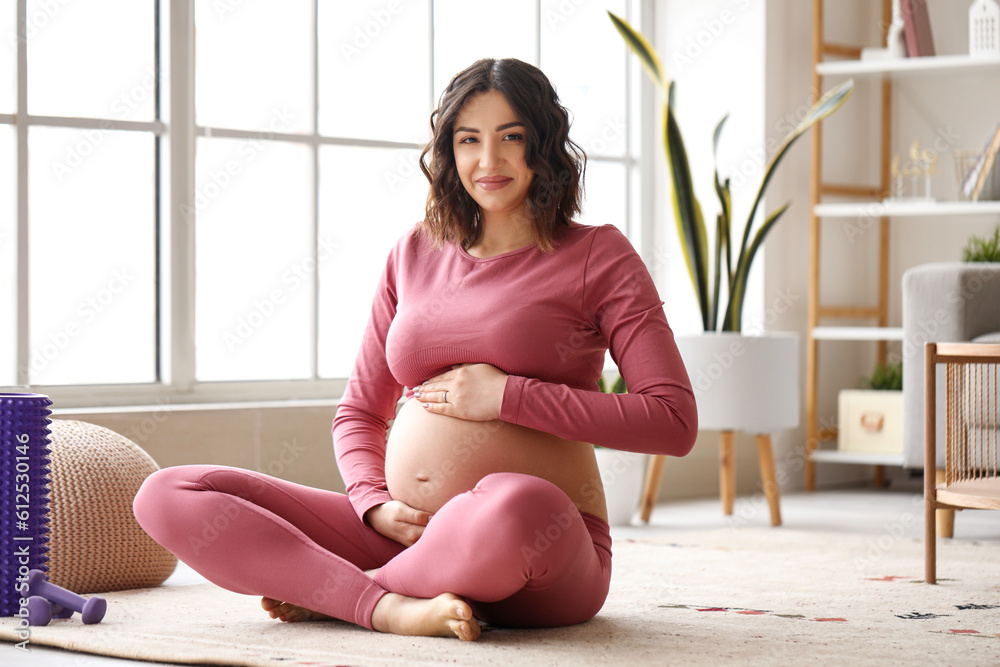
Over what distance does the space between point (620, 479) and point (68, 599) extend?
1765 millimetres

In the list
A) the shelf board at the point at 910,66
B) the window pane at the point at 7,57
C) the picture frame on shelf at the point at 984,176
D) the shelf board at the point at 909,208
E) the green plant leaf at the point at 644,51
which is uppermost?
the shelf board at the point at 910,66

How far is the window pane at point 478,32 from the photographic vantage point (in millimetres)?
3832

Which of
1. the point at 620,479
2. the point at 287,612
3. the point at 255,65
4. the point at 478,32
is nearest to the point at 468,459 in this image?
the point at 287,612

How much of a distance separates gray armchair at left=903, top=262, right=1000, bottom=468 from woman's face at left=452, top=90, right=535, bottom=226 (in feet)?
6.16

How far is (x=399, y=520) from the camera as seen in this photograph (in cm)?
184

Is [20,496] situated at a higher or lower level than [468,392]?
lower

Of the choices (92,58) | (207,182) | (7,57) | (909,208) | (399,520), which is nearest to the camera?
(399,520)

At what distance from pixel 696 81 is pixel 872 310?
114cm

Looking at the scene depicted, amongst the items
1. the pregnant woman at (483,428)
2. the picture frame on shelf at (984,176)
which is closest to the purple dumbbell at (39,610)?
the pregnant woman at (483,428)

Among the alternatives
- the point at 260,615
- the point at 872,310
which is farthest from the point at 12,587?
the point at 872,310

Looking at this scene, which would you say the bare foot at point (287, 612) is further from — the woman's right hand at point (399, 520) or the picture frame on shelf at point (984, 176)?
the picture frame on shelf at point (984, 176)

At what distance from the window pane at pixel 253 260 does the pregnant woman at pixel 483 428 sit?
5.01 ft

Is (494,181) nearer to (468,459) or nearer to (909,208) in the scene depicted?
(468,459)

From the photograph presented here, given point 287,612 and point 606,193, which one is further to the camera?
point 606,193
